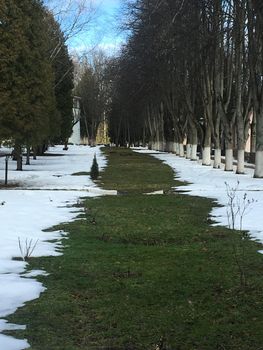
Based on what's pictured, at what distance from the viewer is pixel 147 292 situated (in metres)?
6.24

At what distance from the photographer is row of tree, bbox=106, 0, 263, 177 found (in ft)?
73.6

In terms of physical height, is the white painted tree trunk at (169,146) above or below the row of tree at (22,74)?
below

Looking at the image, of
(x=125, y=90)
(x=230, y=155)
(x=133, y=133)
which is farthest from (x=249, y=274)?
(x=133, y=133)

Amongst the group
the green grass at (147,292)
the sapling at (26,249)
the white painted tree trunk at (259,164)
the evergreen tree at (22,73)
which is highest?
the evergreen tree at (22,73)

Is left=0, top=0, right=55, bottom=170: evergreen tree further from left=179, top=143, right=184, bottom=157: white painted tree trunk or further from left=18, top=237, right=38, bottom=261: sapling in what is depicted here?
left=179, top=143, right=184, bottom=157: white painted tree trunk

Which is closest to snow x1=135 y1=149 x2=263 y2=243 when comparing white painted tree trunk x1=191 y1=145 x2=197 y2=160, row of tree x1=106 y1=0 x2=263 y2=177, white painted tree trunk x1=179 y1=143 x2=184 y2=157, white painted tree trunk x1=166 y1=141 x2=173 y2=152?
row of tree x1=106 y1=0 x2=263 y2=177

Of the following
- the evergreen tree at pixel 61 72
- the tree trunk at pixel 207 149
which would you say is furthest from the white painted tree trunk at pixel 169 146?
the tree trunk at pixel 207 149

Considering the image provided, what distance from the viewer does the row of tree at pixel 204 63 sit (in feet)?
73.6

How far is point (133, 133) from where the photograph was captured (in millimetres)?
107562

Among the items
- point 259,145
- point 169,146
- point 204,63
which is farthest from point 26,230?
point 169,146

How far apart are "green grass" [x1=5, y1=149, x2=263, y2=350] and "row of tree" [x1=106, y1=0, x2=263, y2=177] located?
7846 mm

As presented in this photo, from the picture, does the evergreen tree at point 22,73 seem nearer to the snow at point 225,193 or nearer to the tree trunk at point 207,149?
the snow at point 225,193

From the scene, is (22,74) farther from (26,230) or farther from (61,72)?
(61,72)

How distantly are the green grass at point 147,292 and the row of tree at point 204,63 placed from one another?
7.85 m
